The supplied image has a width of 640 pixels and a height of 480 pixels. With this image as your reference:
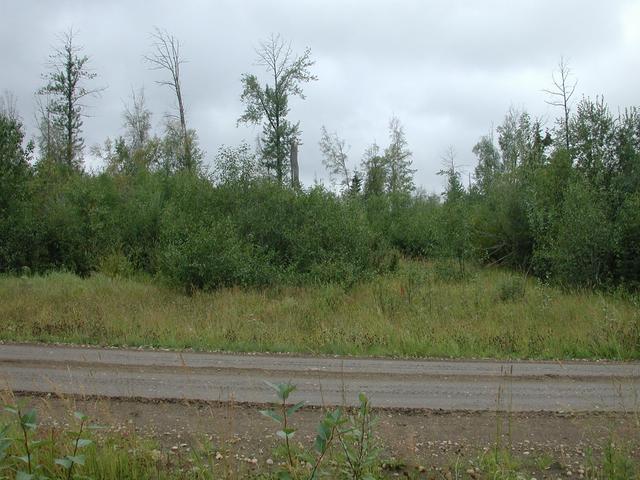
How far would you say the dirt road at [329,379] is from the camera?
23.5 feet

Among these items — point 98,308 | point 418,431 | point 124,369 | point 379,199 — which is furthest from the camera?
point 379,199

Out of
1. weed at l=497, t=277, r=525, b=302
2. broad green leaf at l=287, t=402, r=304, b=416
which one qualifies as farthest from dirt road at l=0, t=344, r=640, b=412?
weed at l=497, t=277, r=525, b=302

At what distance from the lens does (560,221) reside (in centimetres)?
2091

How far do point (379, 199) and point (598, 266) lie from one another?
16.2m

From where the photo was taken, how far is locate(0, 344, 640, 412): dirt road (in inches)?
283

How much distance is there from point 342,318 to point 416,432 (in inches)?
331

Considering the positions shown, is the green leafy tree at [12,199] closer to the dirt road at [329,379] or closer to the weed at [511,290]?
the dirt road at [329,379]

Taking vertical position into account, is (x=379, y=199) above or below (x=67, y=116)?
below

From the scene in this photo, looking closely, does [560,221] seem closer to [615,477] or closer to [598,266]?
[598,266]

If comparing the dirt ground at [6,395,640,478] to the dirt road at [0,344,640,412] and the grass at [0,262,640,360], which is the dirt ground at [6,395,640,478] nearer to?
the dirt road at [0,344,640,412]

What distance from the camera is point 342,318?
14398mm

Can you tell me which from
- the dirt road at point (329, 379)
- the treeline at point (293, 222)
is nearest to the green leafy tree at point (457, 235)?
the treeline at point (293, 222)

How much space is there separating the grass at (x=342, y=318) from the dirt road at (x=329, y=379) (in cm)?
117

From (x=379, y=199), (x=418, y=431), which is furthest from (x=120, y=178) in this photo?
(x=418, y=431)
